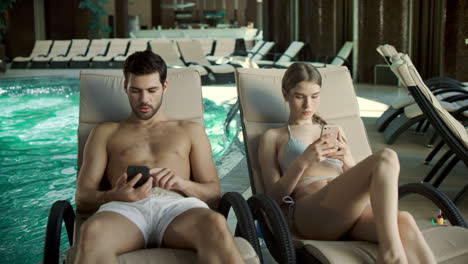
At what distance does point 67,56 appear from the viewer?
18797mm

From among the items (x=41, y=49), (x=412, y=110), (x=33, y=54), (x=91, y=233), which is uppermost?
(x=91, y=233)

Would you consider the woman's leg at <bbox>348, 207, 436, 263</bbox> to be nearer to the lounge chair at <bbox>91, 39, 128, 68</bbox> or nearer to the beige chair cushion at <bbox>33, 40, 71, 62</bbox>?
the lounge chair at <bbox>91, 39, 128, 68</bbox>

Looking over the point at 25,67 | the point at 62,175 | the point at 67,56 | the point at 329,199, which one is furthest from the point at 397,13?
the point at 25,67

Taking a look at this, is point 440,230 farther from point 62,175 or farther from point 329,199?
point 62,175

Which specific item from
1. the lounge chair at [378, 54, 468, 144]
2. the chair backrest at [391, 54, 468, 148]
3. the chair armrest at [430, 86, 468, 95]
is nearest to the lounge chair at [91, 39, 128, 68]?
the lounge chair at [378, 54, 468, 144]

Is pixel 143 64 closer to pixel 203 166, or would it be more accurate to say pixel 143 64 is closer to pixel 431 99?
pixel 203 166

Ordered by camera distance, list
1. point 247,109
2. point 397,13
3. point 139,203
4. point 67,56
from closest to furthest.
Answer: point 139,203 → point 247,109 → point 397,13 → point 67,56

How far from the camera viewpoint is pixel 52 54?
19266mm

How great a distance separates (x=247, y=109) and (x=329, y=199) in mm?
919

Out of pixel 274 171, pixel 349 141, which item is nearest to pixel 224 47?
pixel 349 141

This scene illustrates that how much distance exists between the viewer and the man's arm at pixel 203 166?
98.4 inches

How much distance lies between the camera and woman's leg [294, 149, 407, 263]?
2016mm

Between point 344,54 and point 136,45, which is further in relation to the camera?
point 136,45

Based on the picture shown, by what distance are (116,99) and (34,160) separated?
3360 millimetres
